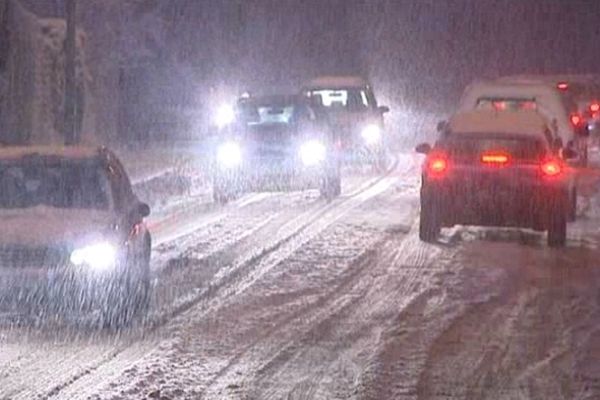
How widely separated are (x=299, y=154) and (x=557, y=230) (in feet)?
25.4

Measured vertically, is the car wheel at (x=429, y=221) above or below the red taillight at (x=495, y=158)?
below

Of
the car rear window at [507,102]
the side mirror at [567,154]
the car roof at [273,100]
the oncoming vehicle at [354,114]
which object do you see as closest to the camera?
the side mirror at [567,154]

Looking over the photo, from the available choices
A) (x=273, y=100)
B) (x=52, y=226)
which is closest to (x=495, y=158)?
(x=52, y=226)

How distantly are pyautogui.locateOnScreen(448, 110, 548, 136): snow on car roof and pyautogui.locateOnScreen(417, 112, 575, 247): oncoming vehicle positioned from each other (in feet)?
0.07

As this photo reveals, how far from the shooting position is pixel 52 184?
14094 millimetres

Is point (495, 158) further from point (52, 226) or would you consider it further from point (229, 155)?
point (229, 155)

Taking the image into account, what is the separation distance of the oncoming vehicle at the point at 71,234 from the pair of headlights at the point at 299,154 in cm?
1111

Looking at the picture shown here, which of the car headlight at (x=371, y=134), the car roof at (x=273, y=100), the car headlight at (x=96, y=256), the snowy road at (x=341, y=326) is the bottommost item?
the snowy road at (x=341, y=326)

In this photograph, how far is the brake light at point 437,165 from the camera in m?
19.3

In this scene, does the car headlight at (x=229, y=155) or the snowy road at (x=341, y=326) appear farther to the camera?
the car headlight at (x=229, y=155)

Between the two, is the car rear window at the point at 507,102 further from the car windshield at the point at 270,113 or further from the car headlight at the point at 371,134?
the car headlight at the point at 371,134

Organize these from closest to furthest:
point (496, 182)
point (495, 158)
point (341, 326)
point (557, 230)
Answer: point (341, 326) < point (496, 182) < point (495, 158) < point (557, 230)

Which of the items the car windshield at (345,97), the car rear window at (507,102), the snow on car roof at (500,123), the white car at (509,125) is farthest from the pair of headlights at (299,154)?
the car windshield at (345,97)

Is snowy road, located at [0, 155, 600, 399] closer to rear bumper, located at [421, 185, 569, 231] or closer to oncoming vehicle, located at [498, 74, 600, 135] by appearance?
rear bumper, located at [421, 185, 569, 231]
